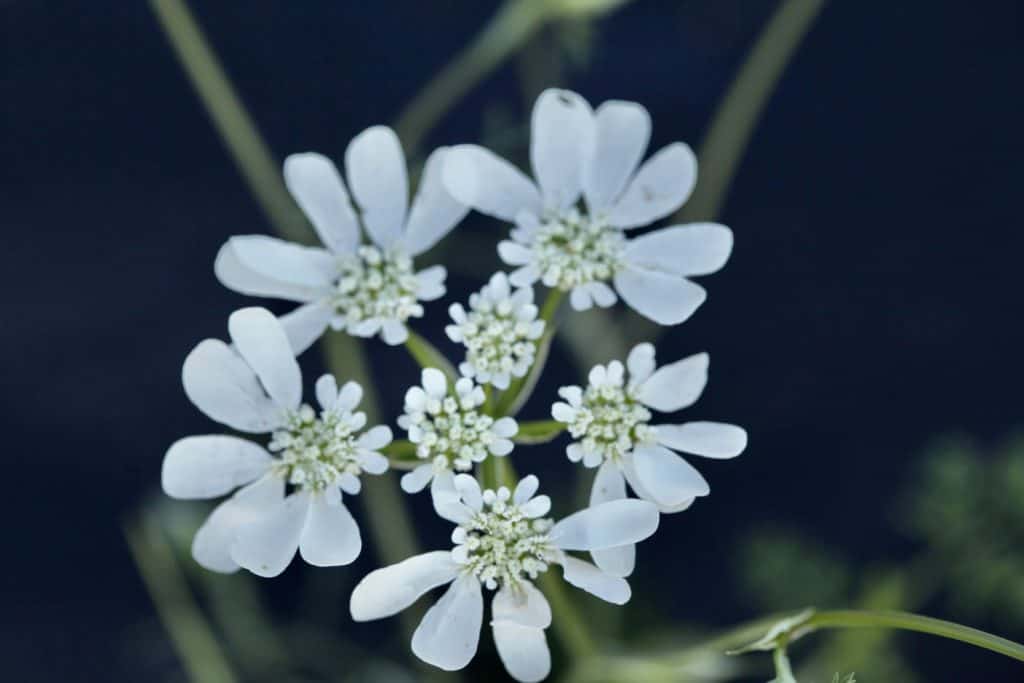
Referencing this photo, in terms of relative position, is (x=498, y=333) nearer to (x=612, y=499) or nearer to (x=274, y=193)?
(x=612, y=499)

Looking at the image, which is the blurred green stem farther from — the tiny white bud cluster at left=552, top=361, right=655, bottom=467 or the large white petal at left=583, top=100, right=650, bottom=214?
the tiny white bud cluster at left=552, top=361, right=655, bottom=467

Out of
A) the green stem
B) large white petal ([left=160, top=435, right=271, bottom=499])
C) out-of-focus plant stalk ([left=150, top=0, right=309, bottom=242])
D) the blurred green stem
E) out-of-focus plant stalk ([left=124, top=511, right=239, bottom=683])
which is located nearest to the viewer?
the green stem

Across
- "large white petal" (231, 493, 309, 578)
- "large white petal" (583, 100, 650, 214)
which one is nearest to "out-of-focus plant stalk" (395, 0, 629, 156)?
"large white petal" (583, 100, 650, 214)

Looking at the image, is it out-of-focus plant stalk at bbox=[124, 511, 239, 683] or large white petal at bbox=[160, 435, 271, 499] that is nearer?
large white petal at bbox=[160, 435, 271, 499]

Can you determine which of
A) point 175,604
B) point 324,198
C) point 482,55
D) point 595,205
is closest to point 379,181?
point 324,198

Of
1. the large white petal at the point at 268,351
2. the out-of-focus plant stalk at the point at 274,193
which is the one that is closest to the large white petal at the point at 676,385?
the large white petal at the point at 268,351

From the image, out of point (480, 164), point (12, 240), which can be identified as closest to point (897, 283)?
point (480, 164)

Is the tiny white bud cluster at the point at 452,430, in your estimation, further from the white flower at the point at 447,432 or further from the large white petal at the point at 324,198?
the large white petal at the point at 324,198
